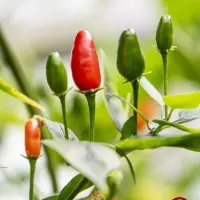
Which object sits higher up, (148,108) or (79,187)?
(79,187)

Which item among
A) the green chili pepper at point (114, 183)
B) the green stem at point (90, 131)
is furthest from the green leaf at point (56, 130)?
the green chili pepper at point (114, 183)

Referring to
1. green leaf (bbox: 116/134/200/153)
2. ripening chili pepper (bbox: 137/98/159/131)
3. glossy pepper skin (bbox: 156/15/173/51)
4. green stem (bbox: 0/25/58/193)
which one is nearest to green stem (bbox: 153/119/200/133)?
green leaf (bbox: 116/134/200/153)

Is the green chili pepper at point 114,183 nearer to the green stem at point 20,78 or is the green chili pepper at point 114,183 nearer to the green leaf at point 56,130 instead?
the green leaf at point 56,130

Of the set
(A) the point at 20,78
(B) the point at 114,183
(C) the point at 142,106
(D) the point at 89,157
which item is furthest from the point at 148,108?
(D) the point at 89,157

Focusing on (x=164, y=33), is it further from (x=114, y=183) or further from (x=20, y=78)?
(x=20, y=78)

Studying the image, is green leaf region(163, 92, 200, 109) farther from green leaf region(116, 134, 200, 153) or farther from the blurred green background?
the blurred green background

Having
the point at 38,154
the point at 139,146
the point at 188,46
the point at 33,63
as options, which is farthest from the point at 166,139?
the point at 33,63
